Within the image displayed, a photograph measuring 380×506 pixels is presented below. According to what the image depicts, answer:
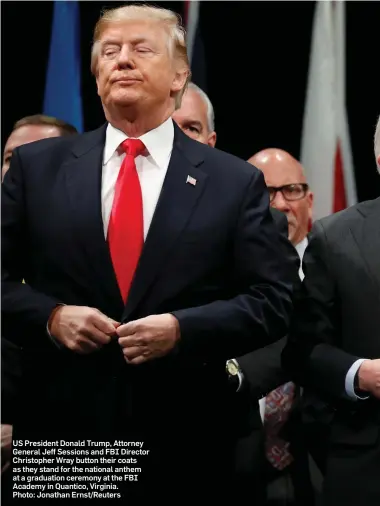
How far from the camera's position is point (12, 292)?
202 cm

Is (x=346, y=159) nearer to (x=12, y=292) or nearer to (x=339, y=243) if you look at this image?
(x=339, y=243)

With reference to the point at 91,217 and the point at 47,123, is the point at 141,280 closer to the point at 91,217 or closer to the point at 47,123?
the point at 91,217

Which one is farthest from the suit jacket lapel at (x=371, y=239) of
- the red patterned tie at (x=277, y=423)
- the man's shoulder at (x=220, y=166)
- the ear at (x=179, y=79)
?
the red patterned tie at (x=277, y=423)

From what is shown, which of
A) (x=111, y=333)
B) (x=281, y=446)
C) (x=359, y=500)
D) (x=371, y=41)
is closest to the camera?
(x=111, y=333)

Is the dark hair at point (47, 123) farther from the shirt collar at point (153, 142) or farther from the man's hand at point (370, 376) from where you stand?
the man's hand at point (370, 376)

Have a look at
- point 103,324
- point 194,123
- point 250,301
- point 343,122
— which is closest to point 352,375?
point 250,301

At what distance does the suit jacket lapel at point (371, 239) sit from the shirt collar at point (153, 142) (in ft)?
1.53

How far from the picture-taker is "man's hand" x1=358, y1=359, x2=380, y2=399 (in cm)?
204

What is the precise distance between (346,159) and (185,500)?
5.96ft

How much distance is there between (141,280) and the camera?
1983 millimetres

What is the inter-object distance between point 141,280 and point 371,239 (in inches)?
21.7

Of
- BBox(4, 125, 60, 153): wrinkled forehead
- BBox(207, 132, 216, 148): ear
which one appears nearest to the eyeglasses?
BBox(207, 132, 216, 148): ear

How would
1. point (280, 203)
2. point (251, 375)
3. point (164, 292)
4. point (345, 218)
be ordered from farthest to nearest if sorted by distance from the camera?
1. point (280, 203)
2. point (251, 375)
3. point (345, 218)
4. point (164, 292)

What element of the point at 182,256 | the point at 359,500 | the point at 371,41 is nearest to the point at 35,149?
→ the point at 182,256
